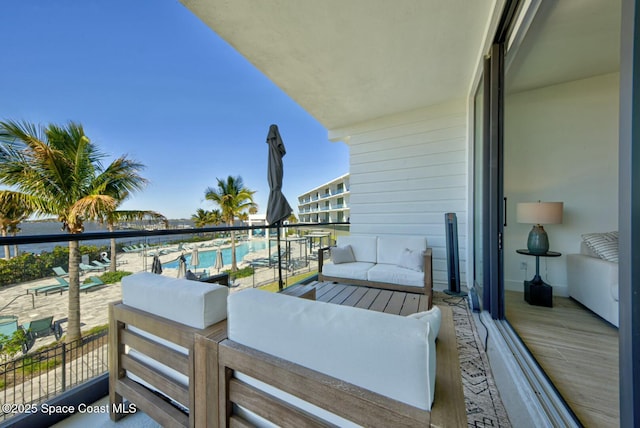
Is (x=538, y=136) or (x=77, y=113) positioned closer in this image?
(x=538, y=136)

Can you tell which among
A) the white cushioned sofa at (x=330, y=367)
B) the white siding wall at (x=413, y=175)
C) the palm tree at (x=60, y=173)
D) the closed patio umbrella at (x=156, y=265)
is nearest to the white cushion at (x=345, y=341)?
the white cushioned sofa at (x=330, y=367)

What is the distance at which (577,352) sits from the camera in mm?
1915

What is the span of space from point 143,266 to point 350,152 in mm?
4020

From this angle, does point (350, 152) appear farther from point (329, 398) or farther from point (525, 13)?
point (329, 398)

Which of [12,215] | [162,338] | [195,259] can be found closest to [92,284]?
[195,259]

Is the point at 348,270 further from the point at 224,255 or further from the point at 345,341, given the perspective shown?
the point at 345,341

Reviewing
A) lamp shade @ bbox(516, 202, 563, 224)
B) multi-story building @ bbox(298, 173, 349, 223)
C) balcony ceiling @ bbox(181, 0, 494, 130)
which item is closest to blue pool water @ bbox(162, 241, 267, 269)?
balcony ceiling @ bbox(181, 0, 494, 130)

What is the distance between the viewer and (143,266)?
2064 mm

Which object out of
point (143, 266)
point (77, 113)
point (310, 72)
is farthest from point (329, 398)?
point (77, 113)

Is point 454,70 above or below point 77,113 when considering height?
below

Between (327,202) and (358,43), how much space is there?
26.0m

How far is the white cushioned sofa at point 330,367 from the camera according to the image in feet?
2.04

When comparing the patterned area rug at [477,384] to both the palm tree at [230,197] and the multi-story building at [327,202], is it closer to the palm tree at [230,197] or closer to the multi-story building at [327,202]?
the palm tree at [230,197]

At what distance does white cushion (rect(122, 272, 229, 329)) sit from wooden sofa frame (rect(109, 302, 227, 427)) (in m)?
0.03
